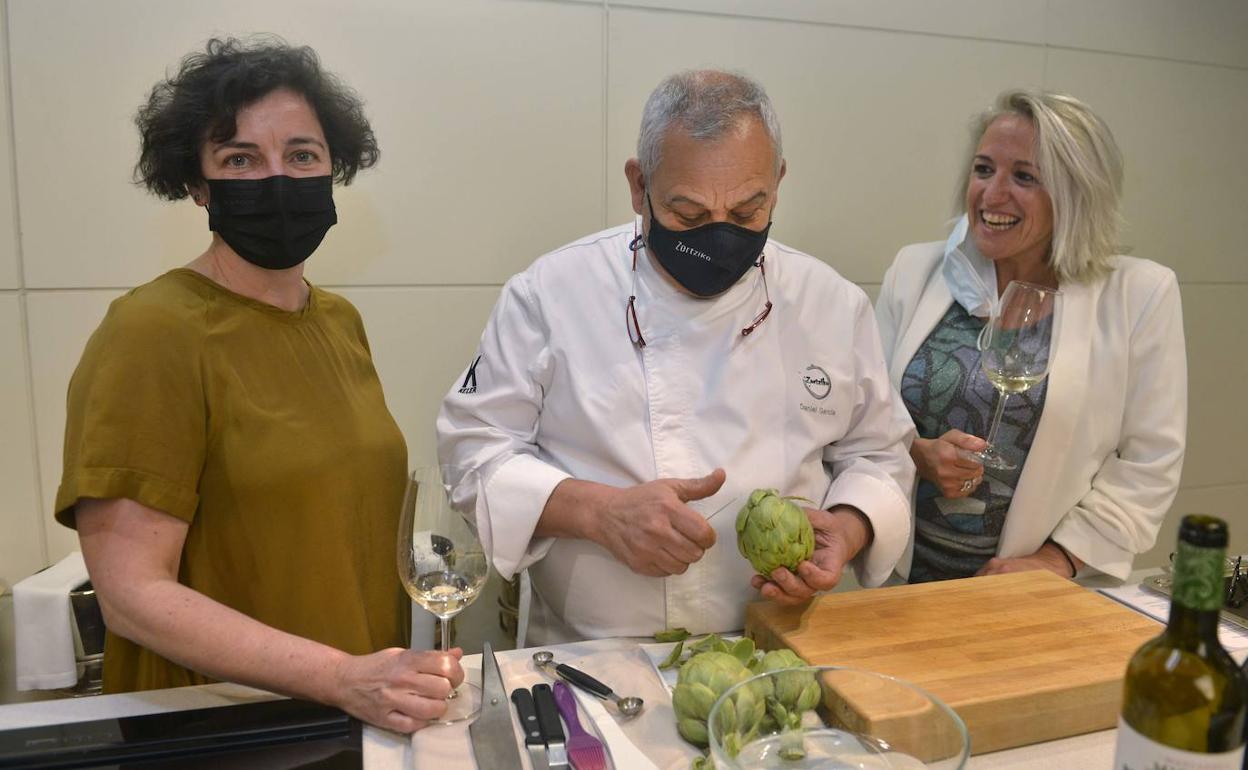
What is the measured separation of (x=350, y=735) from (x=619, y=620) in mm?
586

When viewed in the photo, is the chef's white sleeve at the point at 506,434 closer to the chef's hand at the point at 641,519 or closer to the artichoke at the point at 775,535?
the chef's hand at the point at 641,519

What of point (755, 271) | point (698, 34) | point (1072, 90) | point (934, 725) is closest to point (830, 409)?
point (755, 271)

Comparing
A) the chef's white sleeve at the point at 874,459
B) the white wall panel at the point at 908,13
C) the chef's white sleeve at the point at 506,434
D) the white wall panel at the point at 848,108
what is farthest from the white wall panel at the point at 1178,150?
the chef's white sleeve at the point at 506,434

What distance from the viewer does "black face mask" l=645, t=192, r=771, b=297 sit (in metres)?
1.62

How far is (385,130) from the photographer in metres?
2.54

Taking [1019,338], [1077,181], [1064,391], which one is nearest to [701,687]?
[1019,338]

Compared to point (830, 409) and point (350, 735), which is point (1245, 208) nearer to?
point (830, 409)

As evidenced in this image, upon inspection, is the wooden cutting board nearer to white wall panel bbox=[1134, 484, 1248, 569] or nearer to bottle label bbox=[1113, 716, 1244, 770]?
bottle label bbox=[1113, 716, 1244, 770]

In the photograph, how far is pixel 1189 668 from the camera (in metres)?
0.77

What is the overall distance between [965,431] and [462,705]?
145 cm

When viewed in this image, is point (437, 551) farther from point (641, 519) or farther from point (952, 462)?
point (952, 462)

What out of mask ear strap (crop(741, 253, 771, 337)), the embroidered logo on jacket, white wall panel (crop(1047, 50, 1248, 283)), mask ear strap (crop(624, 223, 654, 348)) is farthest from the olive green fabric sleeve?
white wall panel (crop(1047, 50, 1248, 283))

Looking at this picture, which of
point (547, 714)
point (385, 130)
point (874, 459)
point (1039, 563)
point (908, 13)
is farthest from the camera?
point (908, 13)

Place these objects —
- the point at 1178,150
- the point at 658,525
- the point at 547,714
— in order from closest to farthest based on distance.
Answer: the point at 547,714 → the point at 658,525 → the point at 1178,150
